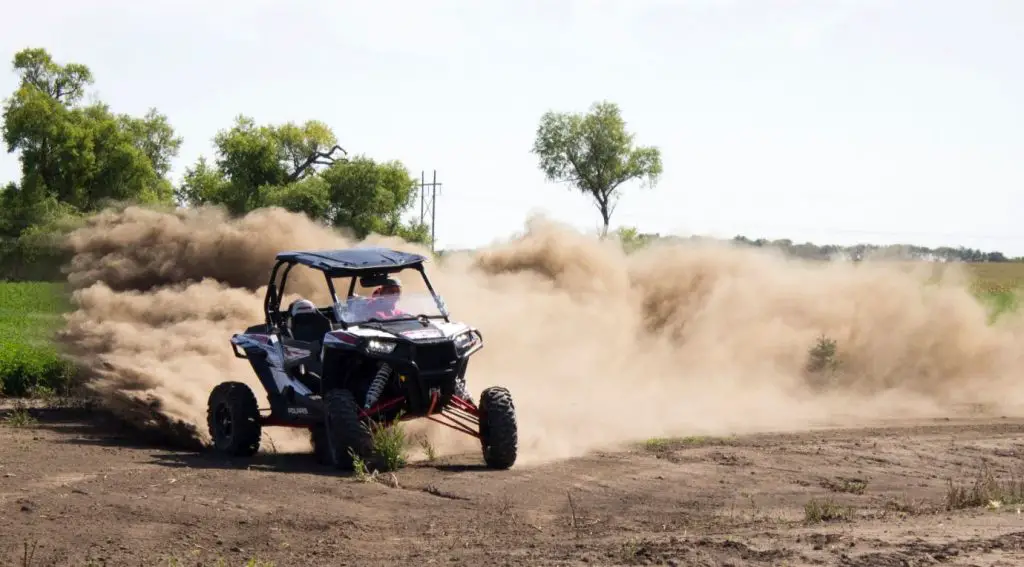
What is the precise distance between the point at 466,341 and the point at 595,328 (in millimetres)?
11681

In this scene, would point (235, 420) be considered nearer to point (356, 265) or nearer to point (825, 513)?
point (356, 265)

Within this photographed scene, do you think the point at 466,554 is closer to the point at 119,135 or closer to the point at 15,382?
the point at 15,382

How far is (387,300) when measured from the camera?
15.6 meters

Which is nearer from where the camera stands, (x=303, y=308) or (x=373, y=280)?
(x=373, y=280)

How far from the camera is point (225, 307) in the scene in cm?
2138

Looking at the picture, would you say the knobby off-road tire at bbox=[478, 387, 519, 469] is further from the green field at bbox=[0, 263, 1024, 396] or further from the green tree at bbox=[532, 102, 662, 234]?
the green tree at bbox=[532, 102, 662, 234]

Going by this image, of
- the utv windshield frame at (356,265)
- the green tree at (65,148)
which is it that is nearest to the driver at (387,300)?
the utv windshield frame at (356,265)

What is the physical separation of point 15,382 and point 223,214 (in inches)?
233

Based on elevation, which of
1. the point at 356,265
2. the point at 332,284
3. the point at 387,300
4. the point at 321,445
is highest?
the point at 356,265

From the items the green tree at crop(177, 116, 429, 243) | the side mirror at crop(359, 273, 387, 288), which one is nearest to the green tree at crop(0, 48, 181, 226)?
the green tree at crop(177, 116, 429, 243)

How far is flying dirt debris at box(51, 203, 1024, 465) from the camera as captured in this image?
20.0m

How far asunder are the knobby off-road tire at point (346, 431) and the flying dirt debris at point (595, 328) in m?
2.18

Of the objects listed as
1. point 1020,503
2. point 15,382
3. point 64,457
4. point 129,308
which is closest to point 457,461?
point 64,457

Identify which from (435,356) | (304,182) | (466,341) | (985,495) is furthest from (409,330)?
(304,182)
